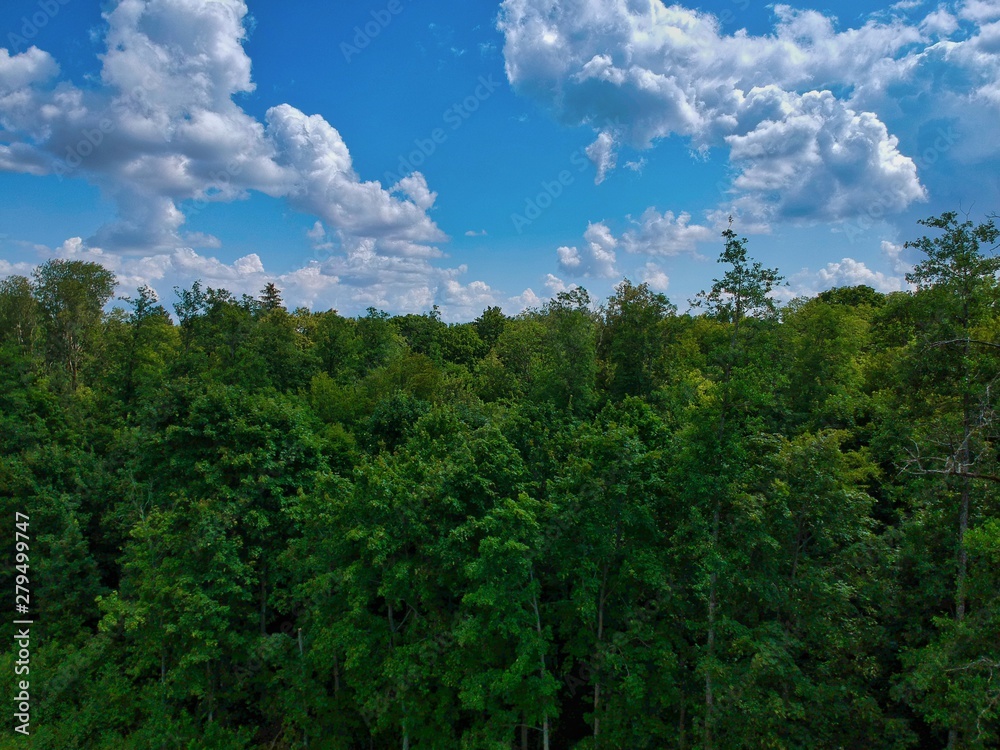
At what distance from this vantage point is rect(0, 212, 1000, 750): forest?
1256 centimetres

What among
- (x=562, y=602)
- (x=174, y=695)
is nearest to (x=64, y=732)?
(x=174, y=695)

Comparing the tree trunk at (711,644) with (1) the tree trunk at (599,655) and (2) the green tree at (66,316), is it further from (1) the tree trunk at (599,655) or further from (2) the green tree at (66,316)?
(2) the green tree at (66,316)

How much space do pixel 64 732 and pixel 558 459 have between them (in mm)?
21125

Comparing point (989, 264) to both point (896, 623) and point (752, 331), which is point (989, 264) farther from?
point (896, 623)

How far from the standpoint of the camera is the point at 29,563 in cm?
2591

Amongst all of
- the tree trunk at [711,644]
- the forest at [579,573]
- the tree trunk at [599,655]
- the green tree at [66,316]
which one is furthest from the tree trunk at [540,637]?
the green tree at [66,316]

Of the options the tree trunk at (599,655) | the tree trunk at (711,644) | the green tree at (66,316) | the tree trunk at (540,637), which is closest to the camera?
the tree trunk at (711,644)

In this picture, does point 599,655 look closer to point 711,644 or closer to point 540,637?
point 540,637

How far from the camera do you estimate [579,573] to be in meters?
14.4

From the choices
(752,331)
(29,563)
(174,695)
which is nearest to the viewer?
(752,331)

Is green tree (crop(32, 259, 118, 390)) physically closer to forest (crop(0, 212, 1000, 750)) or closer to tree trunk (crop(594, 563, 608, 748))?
forest (crop(0, 212, 1000, 750))

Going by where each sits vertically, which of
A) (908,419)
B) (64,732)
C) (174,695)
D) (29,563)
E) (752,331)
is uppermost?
(752,331)

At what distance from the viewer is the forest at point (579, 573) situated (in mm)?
12562

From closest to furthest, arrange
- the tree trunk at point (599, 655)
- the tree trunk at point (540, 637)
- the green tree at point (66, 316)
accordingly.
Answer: the tree trunk at point (599, 655), the tree trunk at point (540, 637), the green tree at point (66, 316)
